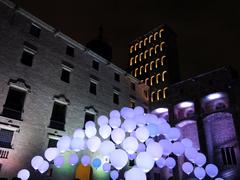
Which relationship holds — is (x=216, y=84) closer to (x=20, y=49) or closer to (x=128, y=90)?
(x=128, y=90)

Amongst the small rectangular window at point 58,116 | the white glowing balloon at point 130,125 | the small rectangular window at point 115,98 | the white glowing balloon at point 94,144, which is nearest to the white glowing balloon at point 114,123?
the white glowing balloon at point 130,125

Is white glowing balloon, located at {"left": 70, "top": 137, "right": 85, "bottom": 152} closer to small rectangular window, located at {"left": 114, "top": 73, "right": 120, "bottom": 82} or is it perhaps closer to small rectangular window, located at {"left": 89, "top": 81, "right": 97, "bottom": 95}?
small rectangular window, located at {"left": 89, "top": 81, "right": 97, "bottom": 95}

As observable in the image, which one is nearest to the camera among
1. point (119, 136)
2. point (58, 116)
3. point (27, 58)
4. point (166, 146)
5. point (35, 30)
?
point (119, 136)

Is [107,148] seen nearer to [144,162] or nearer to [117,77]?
[144,162]

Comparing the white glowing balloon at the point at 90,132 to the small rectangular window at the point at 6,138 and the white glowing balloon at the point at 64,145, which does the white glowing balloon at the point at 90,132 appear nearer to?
the white glowing balloon at the point at 64,145

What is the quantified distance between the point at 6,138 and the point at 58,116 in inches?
179

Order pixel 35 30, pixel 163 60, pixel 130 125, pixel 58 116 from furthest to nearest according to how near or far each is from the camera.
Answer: pixel 163 60, pixel 35 30, pixel 58 116, pixel 130 125

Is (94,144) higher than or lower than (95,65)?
lower

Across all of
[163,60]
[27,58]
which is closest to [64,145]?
[27,58]

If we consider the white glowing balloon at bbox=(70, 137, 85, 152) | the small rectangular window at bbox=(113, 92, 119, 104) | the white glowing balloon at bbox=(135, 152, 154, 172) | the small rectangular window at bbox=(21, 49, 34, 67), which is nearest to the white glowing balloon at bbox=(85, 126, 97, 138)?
the white glowing balloon at bbox=(70, 137, 85, 152)

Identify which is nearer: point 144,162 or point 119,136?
point 144,162

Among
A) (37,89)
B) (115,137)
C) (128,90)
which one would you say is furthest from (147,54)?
(115,137)

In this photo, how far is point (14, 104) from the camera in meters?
16.1

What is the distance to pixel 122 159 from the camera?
407 inches
